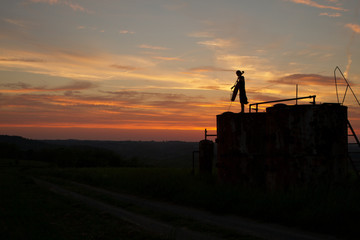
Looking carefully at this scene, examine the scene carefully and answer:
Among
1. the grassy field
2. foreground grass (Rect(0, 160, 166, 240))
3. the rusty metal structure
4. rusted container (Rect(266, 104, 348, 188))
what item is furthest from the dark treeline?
rusted container (Rect(266, 104, 348, 188))

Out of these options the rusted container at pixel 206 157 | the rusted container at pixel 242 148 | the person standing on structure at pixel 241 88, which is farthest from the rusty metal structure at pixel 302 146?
the rusted container at pixel 206 157

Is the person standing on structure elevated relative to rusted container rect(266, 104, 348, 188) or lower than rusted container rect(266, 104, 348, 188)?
elevated

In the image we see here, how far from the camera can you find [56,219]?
13.0m

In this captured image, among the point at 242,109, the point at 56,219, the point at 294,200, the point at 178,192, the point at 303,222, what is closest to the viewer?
the point at 303,222

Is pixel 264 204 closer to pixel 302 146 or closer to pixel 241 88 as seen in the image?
pixel 302 146

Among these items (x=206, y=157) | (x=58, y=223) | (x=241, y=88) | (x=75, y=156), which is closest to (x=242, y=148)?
(x=241, y=88)

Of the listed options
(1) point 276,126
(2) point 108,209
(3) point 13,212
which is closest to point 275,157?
(1) point 276,126

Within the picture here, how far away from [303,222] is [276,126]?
199 inches

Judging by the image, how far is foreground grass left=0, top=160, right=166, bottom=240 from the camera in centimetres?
996

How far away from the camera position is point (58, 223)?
12.1 meters

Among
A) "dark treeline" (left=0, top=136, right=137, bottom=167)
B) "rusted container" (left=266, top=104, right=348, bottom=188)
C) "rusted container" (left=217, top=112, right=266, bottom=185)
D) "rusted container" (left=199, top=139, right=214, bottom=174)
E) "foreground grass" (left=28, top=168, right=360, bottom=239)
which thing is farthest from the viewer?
"dark treeline" (left=0, top=136, right=137, bottom=167)

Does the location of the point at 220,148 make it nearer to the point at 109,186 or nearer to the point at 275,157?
the point at 275,157

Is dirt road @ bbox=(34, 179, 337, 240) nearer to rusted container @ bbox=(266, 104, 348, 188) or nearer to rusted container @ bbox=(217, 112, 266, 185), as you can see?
rusted container @ bbox=(266, 104, 348, 188)

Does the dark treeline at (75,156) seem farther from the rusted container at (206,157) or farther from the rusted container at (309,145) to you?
the rusted container at (309,145)
